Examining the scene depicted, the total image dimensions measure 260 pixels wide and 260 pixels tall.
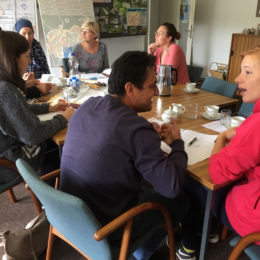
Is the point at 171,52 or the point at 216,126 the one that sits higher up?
the point at 171,52

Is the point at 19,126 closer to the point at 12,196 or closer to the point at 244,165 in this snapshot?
the point at 12,196

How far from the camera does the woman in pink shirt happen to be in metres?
0.95

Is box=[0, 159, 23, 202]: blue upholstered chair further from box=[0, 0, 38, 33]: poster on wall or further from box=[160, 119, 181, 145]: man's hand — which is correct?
box=[0, 0, 38, 33]: poster on wall

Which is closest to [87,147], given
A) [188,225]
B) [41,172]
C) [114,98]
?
[114,98]

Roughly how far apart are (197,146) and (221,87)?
1242mm

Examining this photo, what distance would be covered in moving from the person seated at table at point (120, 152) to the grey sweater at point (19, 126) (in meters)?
0.45

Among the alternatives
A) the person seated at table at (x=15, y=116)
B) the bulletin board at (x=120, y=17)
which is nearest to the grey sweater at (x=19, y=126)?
the person seated at table at (x=15, y=116)

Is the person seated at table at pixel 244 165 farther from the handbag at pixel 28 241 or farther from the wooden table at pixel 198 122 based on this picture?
the handbag at pixel 28 241

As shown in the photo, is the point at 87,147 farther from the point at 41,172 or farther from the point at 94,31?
the point at 94,31

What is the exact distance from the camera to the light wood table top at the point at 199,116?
1125 millimetres

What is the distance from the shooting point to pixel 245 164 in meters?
0.97

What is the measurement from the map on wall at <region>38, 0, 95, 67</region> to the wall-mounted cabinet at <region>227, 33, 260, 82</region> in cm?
239

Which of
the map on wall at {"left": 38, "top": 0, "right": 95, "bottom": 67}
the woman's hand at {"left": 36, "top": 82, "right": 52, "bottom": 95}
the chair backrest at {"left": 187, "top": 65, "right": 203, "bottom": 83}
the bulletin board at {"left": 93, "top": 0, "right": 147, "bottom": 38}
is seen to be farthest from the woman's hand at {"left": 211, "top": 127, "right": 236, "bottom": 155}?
the bulletin board at {"left": 93, "top": 0, "right": 147, "bottom": 38}

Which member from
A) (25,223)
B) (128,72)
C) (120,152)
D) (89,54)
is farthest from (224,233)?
(89,54)
